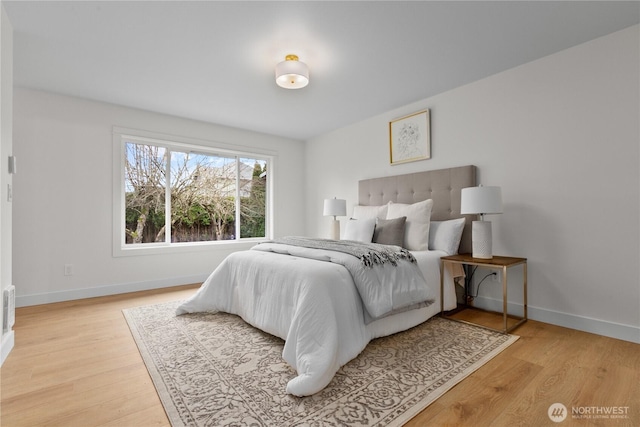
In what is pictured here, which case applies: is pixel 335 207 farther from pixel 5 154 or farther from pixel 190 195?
pixel 5 154

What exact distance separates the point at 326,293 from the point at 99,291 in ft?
10.6

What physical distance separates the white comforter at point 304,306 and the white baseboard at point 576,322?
2.40 feet

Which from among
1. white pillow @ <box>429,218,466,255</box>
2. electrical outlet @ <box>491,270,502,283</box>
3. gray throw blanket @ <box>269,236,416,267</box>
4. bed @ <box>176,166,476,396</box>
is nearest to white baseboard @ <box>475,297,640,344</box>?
electrical outlet @ <box>491,270,502,283</box>

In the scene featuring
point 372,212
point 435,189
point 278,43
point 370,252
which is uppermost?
point 278,43

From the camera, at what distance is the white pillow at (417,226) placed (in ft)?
10.00

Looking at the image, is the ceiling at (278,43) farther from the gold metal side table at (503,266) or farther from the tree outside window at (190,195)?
the gold metal side table at (503,266)

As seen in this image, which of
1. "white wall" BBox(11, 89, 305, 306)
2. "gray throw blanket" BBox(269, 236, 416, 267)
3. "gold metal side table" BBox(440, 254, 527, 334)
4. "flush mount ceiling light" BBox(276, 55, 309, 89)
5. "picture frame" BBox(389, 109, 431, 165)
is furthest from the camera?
"picture frame" BBox(389, 109, 431, 165)

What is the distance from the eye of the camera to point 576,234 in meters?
2.50

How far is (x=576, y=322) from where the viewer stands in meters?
2.50

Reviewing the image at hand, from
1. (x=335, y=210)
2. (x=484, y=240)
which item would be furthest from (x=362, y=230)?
(x=484, y=240)

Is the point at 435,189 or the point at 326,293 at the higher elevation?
the point at 435,189

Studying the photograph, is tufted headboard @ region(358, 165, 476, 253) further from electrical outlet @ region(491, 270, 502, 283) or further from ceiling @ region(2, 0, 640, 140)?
ceiling @ region(2, 0, 640, 140)

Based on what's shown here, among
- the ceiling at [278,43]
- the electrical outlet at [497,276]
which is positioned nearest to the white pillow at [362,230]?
the electrical outlet at [497,276]

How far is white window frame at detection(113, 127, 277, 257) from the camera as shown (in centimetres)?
379
